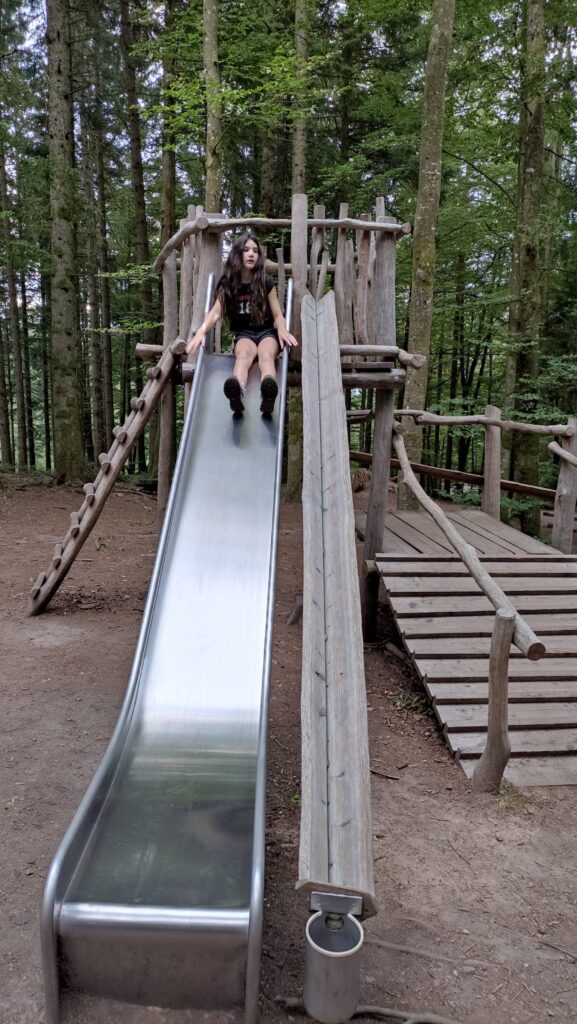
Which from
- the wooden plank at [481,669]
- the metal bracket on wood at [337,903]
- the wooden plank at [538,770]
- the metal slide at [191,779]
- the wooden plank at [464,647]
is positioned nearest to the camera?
the metal bracket on wood at [337,903]

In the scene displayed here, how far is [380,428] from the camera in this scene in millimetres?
6266

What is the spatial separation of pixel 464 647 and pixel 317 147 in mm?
13419

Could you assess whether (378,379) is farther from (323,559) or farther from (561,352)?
(561,352)

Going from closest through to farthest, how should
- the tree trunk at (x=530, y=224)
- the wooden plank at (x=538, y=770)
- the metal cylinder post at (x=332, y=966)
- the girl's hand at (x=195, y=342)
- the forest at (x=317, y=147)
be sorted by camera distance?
the metal cylinder post at (x=332, y=966), the wooden plank at (x=538, y=770), the girl's hand at (x=195, y=342), the tree trunk at (x=530, y=224), the forest at (x=317, y=147)

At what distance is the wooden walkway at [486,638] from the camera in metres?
4.02

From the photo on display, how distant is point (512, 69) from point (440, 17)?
3082 mm

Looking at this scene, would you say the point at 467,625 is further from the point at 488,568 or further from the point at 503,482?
the point at 503,482

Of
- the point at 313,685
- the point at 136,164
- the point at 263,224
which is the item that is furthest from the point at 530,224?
the point at 313,685

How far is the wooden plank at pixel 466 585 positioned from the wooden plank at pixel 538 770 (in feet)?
5.28

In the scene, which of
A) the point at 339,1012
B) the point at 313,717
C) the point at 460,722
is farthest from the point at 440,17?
the point at 339,1012

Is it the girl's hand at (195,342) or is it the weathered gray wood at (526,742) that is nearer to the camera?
the weathered gray wood at (526,742)

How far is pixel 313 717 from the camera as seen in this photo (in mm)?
2332

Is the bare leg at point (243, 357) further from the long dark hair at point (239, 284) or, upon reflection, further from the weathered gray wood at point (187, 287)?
the weathered gray wood at point (187, 287)

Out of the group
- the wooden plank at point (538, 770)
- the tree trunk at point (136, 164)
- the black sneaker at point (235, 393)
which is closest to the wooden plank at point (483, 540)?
the wooden plank at point (538, 770)
